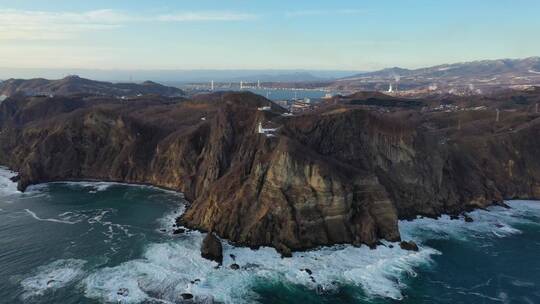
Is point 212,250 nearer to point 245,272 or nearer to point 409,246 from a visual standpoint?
point 245,272

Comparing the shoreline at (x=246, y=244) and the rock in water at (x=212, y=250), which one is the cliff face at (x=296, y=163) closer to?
the shoreline at (x=246, y=244)

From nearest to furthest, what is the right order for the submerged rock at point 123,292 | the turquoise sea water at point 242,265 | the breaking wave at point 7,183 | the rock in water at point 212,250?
the submerged rock at point 123,292
the turquoise sea water at point 242,265
the rock in water at point 212,250
the breaking wave at point 7,183

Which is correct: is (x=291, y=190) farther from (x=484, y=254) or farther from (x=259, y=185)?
(x=484, y=254)

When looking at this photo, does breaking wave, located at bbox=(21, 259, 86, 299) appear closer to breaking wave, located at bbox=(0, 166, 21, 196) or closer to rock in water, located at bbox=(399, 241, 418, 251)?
breaking wave, located at bbox=(0, 166, 21, 196)

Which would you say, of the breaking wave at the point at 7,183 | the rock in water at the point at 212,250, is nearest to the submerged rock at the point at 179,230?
the rock in water at the point at 212,250

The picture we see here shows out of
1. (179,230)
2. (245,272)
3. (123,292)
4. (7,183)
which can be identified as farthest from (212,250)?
(7,183)

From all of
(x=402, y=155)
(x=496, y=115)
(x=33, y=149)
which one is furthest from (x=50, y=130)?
(x=496, y=115)
